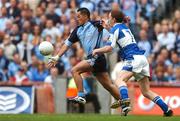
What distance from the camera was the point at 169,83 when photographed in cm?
A: 2220

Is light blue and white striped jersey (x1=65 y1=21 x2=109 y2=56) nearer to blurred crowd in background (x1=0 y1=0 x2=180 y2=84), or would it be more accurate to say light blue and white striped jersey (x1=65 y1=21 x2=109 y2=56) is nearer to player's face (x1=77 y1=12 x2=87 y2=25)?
player's face (x1=77 y1=12 x2=87 y2=25)

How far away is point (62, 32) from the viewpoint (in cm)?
2555

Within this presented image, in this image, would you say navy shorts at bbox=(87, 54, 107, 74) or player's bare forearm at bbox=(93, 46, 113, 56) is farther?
navy shorts at bbox=(87, 54, 107, 74)

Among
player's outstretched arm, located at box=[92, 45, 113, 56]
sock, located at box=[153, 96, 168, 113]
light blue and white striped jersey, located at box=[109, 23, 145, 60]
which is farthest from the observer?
sock, located at box=[153, 96, 168, 113]

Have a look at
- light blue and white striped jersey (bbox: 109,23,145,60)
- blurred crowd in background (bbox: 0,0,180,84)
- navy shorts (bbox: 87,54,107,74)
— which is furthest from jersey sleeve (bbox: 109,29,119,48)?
blurred crowd in background (bbox: 0,0,180,84)

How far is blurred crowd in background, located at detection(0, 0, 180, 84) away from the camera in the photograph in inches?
936

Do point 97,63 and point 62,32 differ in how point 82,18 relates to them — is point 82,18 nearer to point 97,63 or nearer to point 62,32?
point 97,63

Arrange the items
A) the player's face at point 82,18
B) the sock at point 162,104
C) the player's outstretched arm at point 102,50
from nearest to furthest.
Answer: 1. the player's outstretched arm at point 102,50
2. the sock at point 162,104
3. the player's face at point 82,18

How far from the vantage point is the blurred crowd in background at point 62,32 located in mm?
23766

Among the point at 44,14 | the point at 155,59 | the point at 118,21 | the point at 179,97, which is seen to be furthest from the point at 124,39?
the point at 44,14

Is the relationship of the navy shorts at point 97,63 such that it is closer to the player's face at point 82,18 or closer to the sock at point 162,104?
the player's face at point 82,18

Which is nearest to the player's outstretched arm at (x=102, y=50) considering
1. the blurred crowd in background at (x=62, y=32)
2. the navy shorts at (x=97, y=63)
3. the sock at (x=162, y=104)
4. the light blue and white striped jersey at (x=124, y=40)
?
the light blue and white striped jersey at (x=124, y=40)

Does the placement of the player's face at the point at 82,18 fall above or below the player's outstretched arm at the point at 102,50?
above

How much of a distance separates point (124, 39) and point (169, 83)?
681 centimetres
